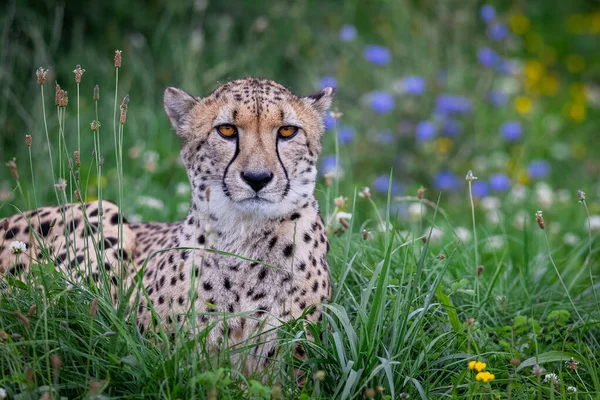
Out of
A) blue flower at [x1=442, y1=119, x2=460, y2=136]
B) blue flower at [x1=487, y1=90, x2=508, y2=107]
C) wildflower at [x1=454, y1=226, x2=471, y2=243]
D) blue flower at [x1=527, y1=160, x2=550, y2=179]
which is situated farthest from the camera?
blue flower at [x1=487, y1=90, x2=508, y2=107]

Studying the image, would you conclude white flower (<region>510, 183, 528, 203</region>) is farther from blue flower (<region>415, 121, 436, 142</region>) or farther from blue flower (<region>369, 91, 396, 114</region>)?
blue flower (<region>369, 91, 396, 114</region>)

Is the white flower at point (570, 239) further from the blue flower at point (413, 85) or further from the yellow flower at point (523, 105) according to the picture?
the yellow flower at point (523, 105)

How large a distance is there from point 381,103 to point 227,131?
369 cm

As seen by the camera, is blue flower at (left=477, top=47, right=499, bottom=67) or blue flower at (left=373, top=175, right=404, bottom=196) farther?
blue flower at (left=477, top=47, right=499, bottom=67)

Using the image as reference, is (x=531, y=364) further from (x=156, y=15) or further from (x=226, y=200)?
(x=156, y=15)

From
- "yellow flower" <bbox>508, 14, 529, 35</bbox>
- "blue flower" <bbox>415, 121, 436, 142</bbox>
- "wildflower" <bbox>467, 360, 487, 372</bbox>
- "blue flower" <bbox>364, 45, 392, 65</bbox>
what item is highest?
"yellow flower" <bbox>508, 14, 529, 35</bbox>

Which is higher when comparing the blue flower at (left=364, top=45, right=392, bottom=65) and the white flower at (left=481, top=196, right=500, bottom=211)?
the blue flower at (left=364, top=45, right=392, bottom=65)

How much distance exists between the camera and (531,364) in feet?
10.3

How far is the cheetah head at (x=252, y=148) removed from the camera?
119 inches

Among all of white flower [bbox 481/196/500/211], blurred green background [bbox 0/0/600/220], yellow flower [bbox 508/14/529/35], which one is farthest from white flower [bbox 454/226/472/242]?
yellow flower [bbox 508/14/529/35]

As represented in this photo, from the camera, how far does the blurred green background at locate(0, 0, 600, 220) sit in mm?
6430

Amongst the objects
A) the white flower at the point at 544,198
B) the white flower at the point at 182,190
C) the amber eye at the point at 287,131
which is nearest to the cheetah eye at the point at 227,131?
the amber eye at the point at 287,131

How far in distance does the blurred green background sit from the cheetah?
7.66 ft

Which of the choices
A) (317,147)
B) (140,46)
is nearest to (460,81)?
(140,46)
